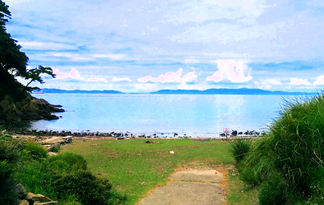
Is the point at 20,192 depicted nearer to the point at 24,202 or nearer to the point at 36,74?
the point at 24,202

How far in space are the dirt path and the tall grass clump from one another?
1786mm

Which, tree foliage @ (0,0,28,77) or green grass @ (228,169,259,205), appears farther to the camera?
tree foliage @ (0,0,28,77)

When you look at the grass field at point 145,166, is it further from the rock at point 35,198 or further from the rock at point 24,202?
the rock at point 24,202

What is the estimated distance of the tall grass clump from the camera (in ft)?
16.0

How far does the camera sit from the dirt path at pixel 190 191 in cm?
689

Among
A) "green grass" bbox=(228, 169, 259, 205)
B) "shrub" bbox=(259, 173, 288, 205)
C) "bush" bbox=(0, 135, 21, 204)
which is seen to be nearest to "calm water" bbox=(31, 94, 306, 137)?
"shrub" bbox=(259, 173, 288, 205)

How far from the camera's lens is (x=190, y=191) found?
25.3 feet

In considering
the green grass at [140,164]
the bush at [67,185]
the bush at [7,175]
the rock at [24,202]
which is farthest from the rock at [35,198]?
the green grass at [140,164]

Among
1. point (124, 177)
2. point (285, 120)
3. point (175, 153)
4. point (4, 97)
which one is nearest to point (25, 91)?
point (4, 97)

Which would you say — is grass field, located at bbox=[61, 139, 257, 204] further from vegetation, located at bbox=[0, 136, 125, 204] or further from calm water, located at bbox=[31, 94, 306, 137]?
calm water, located at bbox=[31, 94, 306, 137]

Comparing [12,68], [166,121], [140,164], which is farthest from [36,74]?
[140,164]

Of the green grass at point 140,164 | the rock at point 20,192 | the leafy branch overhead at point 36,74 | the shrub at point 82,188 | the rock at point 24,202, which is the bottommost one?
the green grass at point 140,164

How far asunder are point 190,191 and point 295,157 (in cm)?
349

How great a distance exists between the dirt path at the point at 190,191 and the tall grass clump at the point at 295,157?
1786mm
